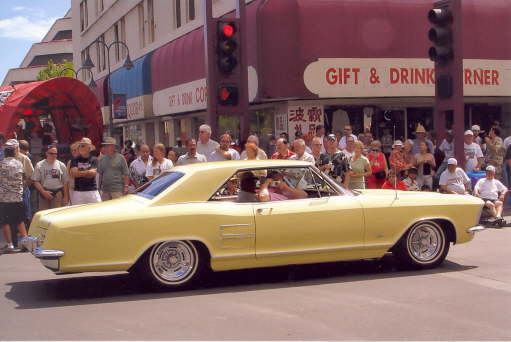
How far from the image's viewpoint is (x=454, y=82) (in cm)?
1341

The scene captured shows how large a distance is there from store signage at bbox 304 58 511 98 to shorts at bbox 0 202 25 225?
810 cm

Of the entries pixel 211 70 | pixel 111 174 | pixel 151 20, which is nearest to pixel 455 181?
pixel 211 70

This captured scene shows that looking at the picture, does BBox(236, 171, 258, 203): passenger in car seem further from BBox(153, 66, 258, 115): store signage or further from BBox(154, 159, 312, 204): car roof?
BBox(153, 66, 258, 115): store signage

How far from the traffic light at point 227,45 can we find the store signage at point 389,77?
426 centimetres

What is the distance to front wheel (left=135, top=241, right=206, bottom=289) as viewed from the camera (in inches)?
284

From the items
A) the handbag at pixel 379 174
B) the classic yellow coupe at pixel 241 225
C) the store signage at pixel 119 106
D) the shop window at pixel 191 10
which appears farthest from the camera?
the store signage at pixel 119 106

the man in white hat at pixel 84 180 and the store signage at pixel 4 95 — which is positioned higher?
the store signage at pixel 4 95

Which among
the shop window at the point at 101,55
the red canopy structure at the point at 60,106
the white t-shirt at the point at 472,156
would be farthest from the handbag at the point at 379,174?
the shop window at the point at 101,55

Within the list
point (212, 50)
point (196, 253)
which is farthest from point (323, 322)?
point (212, 50)

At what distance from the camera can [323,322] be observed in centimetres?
591

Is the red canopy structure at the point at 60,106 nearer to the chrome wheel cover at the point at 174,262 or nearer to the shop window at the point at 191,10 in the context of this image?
the shop window at the point at 191,10

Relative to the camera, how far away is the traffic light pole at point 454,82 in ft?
43.1

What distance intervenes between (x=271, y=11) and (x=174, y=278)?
10688mm

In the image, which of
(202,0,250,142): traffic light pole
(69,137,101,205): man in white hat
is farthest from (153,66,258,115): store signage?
(69,137,101,205): man in white hat
